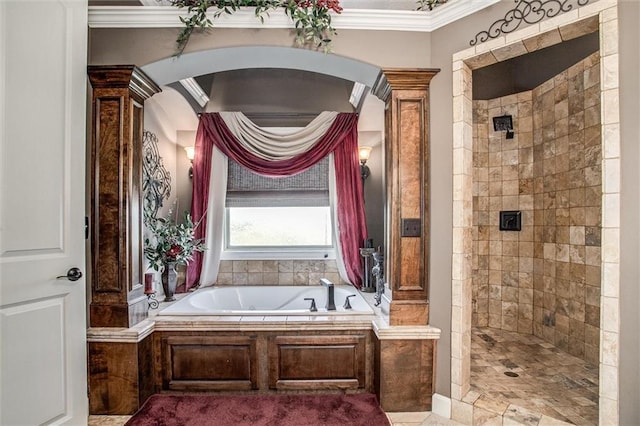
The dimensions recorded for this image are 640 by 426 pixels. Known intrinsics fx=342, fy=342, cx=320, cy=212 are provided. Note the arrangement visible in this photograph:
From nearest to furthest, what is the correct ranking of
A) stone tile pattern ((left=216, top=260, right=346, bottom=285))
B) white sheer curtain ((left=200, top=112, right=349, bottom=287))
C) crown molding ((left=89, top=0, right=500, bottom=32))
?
crown molding ((left=89, top=0, right=500, bottom=32)), white sheer curtain ((left=200, top=112, right=349, bottom=287)), stone tile pattern ((left=216, top=260, right=346, bottom=285))

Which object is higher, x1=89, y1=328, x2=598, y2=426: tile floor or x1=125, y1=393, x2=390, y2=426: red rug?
x1=89, y1=328, x2=598, y2=426: tile floor

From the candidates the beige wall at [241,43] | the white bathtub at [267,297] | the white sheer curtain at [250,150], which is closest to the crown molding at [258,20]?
the beige wall at [241,43]

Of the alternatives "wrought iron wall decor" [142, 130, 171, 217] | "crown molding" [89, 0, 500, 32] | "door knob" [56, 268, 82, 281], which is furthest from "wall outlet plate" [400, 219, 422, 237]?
"wrought iron wall decor" [142, 130, 171, 217]

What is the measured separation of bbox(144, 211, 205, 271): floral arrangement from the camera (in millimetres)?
2701

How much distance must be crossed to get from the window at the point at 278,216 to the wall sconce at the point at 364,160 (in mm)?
355

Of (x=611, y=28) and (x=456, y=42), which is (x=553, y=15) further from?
(x=456, y=42)

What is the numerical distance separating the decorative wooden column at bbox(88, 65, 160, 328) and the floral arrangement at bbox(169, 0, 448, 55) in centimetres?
45

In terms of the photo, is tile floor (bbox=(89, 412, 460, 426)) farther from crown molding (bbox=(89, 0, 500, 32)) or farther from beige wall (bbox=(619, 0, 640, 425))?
crown molding (bbox=(89, 0, 500, 32))

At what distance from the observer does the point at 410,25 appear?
6.68ft

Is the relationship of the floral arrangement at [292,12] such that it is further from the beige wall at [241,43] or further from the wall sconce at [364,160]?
the wall sconce at [364,160]

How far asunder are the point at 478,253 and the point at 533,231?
51cm

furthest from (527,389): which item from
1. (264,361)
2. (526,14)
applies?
(526,14)

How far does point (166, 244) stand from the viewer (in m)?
2.74

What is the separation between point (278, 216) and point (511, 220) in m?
2.23
